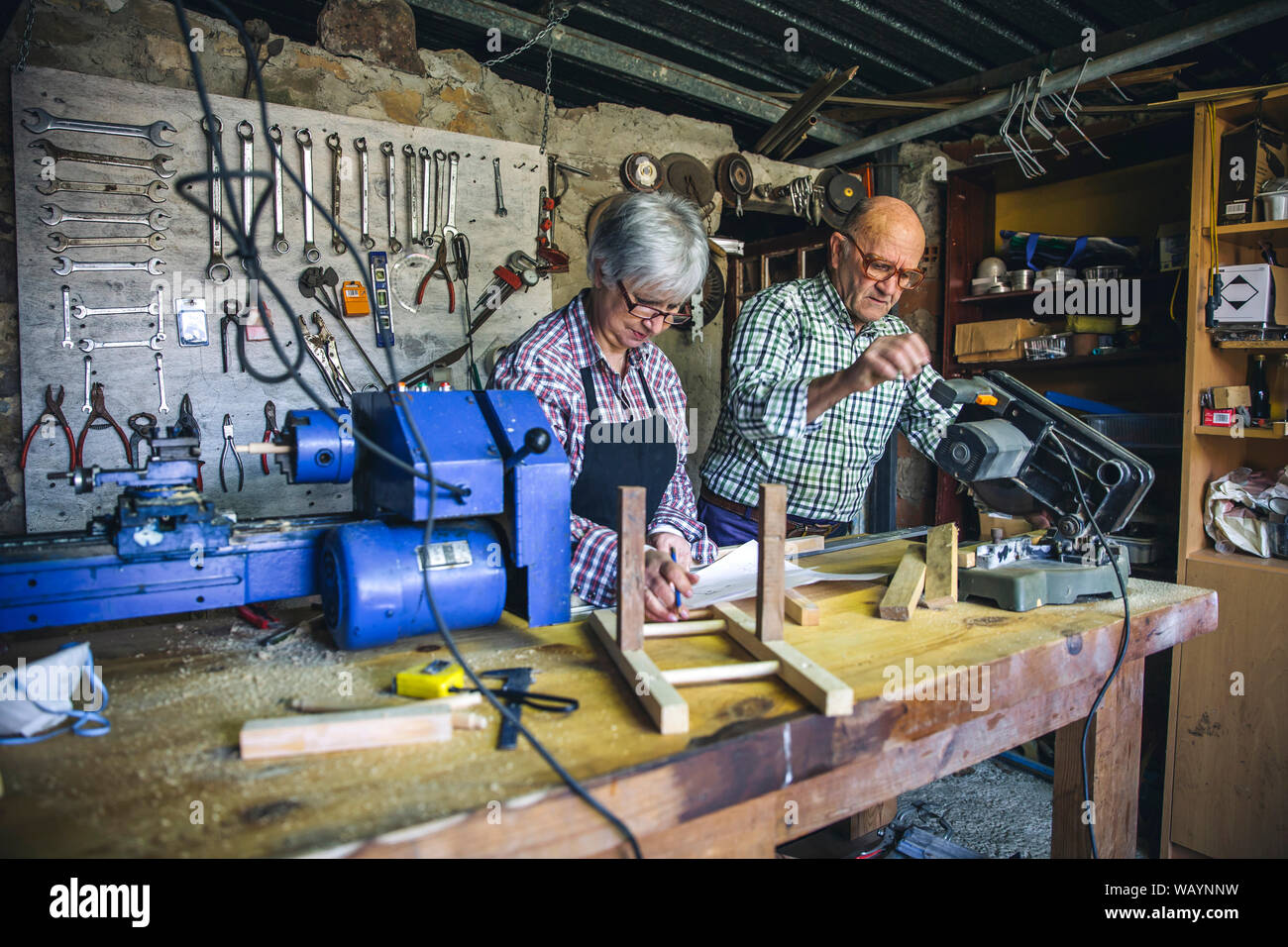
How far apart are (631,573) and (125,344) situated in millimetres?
2463

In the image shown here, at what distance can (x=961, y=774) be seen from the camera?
3500 mm

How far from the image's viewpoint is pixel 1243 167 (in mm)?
2805

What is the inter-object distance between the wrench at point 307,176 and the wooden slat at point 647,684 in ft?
7.77

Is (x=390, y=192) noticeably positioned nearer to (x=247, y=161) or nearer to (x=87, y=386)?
(x=247, y=161)

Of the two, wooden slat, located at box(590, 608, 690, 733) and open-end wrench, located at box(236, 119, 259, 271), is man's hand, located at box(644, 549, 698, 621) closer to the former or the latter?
wooden slat, located at box(590, 608, 690, 733)

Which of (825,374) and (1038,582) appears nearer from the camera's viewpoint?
(1038,582)

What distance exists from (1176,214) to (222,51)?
4.13 m

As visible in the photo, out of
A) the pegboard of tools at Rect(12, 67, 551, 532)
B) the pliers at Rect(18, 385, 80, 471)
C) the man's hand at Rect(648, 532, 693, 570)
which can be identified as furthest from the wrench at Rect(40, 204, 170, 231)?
the man's hand at Rect(648, 532, 693, 570)

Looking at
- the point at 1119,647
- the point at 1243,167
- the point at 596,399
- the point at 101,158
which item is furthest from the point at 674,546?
the point at 1243,167

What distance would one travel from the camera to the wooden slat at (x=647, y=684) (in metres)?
0.93

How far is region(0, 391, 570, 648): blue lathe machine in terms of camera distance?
109 cm

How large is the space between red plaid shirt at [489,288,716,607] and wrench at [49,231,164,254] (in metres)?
1.72

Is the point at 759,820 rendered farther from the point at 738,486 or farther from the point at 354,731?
the point at 738,486
